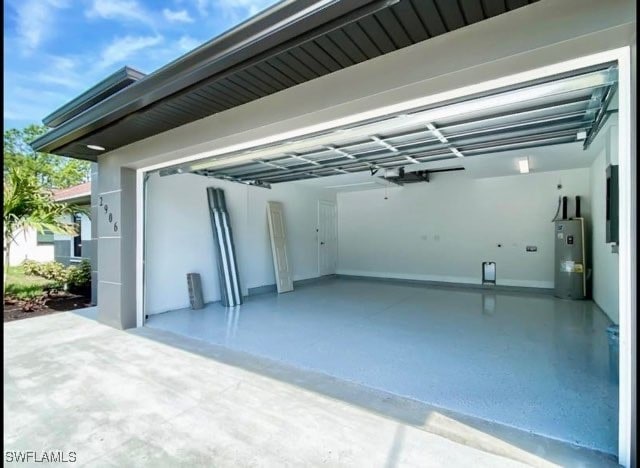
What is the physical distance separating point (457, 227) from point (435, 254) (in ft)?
3.24

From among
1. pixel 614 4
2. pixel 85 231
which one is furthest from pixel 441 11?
pixel 85 231

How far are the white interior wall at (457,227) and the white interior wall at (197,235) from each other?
2.60 meters

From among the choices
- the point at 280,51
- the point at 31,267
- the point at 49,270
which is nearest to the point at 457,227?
the point at 280,51

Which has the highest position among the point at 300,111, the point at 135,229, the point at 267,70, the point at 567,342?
the point at 267,70

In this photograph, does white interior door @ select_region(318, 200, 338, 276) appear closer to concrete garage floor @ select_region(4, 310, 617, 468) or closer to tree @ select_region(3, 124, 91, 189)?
concrete garage floor @ select_region(4, 310, 617, 468)

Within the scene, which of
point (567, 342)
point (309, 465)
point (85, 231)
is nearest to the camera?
point (309, 465)

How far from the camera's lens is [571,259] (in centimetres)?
752

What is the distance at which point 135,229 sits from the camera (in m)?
5.57

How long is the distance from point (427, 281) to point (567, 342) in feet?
18.1

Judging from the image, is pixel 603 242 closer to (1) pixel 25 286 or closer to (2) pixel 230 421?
(2) pixel 230 421

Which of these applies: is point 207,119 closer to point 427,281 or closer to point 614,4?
point 614,4

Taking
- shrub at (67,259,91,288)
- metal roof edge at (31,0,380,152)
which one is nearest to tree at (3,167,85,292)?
shrub at (67,259,91,288)

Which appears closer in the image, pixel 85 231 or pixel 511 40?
pixel 511 40

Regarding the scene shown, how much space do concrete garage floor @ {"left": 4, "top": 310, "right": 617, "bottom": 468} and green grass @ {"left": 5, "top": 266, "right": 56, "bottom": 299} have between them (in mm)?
4119
